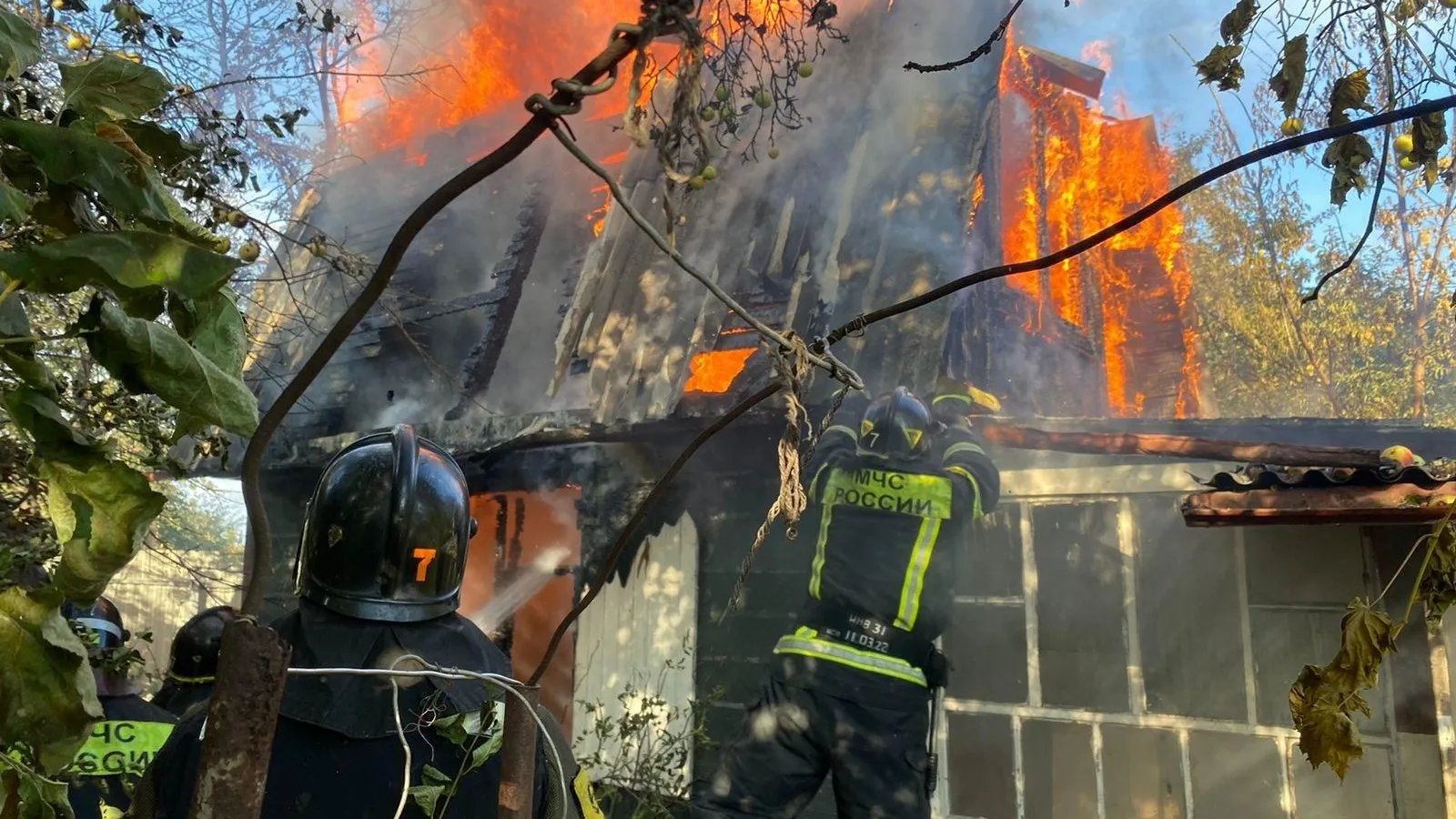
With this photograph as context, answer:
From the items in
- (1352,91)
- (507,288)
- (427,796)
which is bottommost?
(427,796)

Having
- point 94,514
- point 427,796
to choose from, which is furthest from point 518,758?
point 94,514

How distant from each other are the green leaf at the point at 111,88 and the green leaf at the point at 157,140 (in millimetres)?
23

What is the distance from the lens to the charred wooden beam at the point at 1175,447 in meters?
4.42

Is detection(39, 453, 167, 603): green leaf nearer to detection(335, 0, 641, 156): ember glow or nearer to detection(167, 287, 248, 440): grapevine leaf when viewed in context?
detection(167, 287, 248, 440): grapevine leaf

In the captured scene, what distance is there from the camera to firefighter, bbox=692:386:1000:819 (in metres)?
4.43

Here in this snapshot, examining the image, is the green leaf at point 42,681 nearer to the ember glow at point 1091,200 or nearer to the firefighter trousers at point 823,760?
the firefighter trousers at point 823,760

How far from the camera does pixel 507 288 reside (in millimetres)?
8945

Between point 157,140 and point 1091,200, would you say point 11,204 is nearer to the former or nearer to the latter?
point 157,140

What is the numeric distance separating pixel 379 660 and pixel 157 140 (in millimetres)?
1378

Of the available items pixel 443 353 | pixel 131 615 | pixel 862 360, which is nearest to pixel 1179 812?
pixel 862 360

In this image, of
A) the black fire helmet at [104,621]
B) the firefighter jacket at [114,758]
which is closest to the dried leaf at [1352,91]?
the firefighter jacket at [114,758]

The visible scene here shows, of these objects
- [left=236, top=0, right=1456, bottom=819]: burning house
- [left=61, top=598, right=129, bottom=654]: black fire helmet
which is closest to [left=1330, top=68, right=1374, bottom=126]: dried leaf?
[left=236, top=0, right=1456, bottom=819]: burning house

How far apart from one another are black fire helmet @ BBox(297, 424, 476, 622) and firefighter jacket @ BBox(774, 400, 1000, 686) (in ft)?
8.50

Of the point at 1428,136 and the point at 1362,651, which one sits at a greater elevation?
the point at 1428,136
